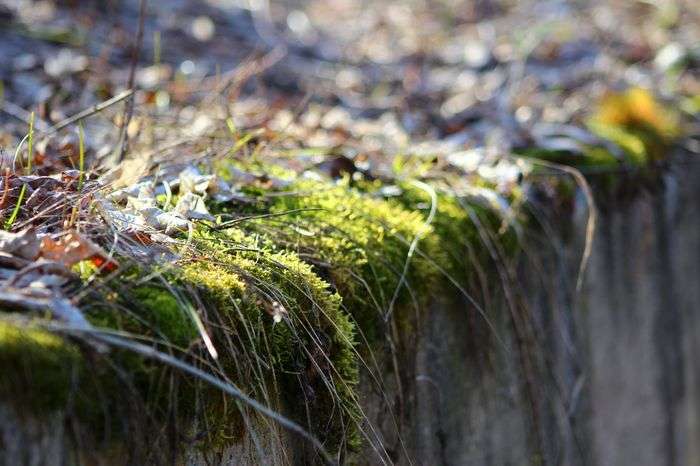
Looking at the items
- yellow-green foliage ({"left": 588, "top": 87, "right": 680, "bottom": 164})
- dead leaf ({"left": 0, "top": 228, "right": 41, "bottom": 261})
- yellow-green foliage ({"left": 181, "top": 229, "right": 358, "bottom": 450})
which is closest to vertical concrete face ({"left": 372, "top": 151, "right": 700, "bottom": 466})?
yellow-green foliage ({"left": 588, "top": 87, "right": 680, "bottom": 164})

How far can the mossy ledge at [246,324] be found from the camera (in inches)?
49.1

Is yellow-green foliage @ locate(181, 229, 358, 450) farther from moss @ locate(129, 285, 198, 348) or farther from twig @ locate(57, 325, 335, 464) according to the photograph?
twig @ locate(57, 325, 335, 464)

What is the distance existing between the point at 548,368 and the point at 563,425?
44cm

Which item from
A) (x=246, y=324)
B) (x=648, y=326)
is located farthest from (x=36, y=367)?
Answer: (x=648, y=326)

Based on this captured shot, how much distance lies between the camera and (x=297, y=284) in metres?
1.72

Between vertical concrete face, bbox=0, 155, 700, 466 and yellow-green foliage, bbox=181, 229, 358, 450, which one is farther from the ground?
yellow-green foliage, bbox=181, 229, 358, 450

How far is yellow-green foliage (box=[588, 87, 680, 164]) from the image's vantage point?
3.68m

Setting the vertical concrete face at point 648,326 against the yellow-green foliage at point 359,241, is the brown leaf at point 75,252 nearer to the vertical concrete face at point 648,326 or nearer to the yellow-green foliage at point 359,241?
the yellow-green foliage at point 359,241

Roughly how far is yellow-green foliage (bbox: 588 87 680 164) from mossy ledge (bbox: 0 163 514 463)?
150cm

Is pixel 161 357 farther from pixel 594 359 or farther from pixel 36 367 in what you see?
pixel 594 359

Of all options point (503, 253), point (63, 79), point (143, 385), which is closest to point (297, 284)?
point (143, 385)

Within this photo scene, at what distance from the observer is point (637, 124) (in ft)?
12.7

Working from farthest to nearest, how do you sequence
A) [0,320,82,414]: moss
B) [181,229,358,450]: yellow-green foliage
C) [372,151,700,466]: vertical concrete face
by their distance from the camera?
[372,151,700,466]: vertical concrete face
[181,229,358,450]: yellow-green foliage
[0,320,82,414]: moss

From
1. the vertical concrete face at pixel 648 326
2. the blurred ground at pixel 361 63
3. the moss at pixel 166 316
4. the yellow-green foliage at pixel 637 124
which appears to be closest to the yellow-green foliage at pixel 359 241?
the moss at pixel 166 316
